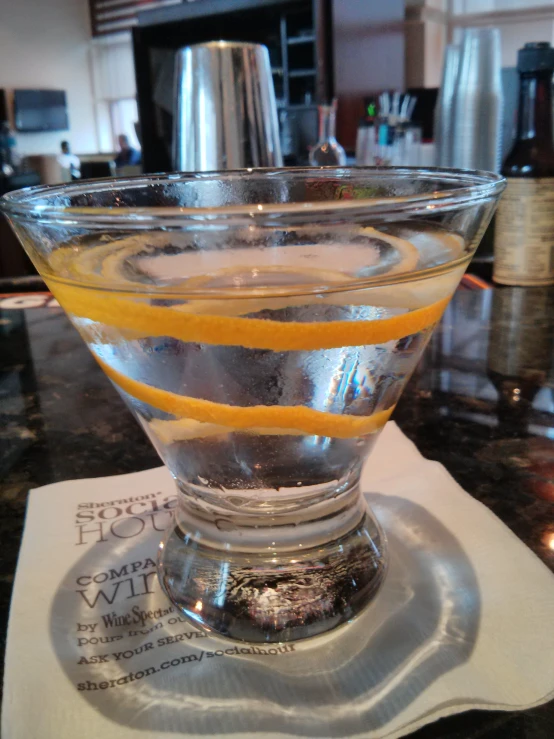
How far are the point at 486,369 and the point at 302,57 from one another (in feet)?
6.49

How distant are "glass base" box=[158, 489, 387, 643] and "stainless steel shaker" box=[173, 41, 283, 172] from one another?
2.29 feet

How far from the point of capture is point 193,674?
0.77 feet

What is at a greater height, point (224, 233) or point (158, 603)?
point (224, 233)

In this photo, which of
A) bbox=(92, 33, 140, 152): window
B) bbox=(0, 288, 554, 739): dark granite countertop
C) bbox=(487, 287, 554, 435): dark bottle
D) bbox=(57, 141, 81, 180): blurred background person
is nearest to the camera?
bbox=(0, 288, 554, 739): dark granite countertop

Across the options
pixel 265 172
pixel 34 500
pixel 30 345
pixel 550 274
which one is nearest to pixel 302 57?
pixel 550 274

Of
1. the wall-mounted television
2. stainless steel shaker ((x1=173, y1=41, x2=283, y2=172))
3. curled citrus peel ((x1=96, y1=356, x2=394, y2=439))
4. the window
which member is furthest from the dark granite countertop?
the window

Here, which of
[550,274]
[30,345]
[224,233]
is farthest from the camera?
[550,274]

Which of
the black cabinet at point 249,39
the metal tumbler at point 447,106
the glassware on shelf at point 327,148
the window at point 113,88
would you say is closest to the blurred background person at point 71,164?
the window at point 113,88

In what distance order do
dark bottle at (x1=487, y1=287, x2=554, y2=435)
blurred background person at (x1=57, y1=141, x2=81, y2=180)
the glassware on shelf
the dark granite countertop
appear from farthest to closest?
blurred background person at (x1=57, y1=141, x2=81, y2=180)
the glassware on shelf
dark bottle at (x1=487, y1=287, x2=554, y2=435)
the dark granite countertop

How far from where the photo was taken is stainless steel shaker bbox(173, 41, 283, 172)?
Result: 2.90ft

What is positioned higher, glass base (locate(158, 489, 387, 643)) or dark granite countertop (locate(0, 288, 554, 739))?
glass base (locate(158, 489, 387, 643))

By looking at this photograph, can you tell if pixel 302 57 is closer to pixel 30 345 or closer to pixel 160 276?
pixel 30 345

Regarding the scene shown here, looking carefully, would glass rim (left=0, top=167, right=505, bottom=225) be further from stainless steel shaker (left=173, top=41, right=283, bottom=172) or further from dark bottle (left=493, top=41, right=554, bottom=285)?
stainless steel shaker (left=173, top=41, right=283, bottom=172)

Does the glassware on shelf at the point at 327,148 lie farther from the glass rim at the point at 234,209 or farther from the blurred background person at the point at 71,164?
the blurred background person at the point at 71,164
